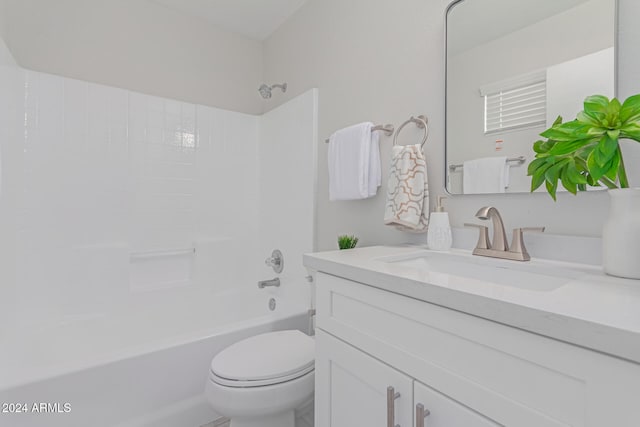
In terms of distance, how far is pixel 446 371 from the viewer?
2.04ft

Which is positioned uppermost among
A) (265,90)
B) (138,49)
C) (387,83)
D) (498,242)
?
(138,49)

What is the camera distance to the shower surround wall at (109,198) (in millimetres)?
1732

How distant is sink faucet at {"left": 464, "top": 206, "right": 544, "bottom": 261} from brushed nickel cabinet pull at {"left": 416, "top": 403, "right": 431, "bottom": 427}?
529 millimetres

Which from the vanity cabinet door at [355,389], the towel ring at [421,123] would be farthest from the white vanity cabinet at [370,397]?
the towel ring at [421,123]

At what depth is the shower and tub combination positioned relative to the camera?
130 centimetres

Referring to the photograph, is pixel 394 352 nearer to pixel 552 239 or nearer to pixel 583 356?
pixel 583 356

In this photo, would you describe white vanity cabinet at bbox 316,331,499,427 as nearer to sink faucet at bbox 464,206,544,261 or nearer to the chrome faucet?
sink faucet at bbox 464,206,544,261

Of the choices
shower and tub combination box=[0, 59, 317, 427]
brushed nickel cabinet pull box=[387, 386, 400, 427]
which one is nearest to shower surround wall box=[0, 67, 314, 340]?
shower and tub combination box=[0, 59, 317, 427]

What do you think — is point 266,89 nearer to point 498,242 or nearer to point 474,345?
point 498,242

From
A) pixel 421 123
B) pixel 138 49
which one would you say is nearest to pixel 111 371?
pixel 421 123

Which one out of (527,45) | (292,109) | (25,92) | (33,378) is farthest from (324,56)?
(33,378)

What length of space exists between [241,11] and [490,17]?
178 cm

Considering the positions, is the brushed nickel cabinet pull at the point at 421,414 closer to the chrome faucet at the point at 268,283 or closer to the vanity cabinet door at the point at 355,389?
the vanity cabinet door at the point at 355,389

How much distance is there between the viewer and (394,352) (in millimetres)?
730
